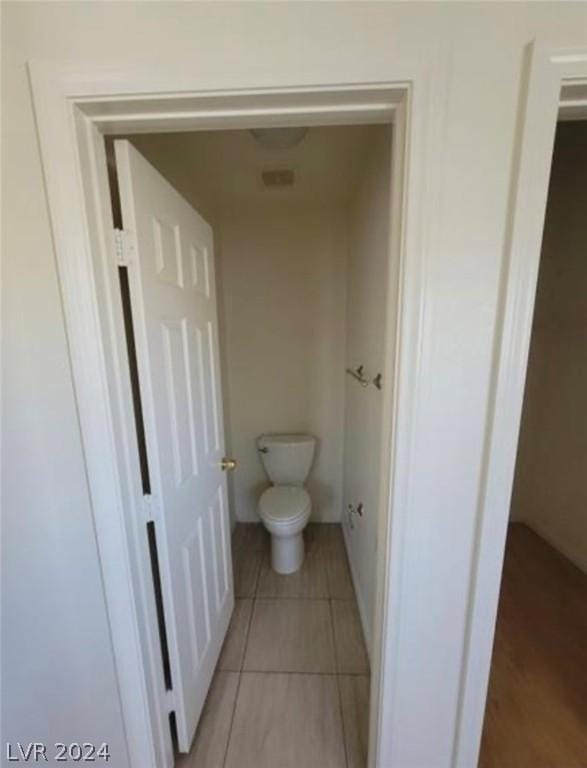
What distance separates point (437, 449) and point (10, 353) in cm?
97

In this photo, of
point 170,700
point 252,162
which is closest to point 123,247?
point 252,162

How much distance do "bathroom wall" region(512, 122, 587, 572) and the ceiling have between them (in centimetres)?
142

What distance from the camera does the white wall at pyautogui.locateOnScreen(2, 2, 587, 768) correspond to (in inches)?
25.0

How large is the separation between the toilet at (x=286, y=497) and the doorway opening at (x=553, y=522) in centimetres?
109

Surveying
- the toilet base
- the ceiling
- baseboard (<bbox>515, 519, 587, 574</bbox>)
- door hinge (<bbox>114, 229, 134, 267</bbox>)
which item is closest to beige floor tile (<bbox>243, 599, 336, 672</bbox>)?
the toilet base

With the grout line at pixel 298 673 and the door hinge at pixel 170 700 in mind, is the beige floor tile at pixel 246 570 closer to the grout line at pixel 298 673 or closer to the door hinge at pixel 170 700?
the grout line at pixel 298 673

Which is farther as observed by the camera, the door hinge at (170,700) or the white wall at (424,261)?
the door hinge at (170,700)

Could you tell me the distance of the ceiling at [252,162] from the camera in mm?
1375

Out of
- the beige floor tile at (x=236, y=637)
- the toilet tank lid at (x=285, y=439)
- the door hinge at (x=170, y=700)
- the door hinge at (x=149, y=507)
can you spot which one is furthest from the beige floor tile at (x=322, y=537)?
the door hinge at (x=149, y=507)

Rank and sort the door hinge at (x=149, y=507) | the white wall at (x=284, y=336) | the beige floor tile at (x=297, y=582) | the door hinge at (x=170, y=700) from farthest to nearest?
the white wall at (x=284, y=336)
the beige floor tile at (x=297, y=582)
the door hinge at (x=170, y=700)
the door hinge at (x=149, y=507)

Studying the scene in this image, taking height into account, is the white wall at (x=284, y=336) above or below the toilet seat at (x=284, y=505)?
above

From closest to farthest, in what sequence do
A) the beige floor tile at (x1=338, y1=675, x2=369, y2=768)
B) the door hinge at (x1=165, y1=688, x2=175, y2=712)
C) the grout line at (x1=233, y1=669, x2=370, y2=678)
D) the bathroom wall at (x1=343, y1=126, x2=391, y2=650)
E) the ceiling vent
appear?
the door hinge at (x1=165, y1=688, x2=175, y2=712), the beige floor tile at (x1=338, y1=675, x2=369, y2=768), the bathroom wall at (x1=343, y1=126, x2=391, y2=650), the grout line at (x1=233, y1=669, x2=370, y2=678), the ceiling vent

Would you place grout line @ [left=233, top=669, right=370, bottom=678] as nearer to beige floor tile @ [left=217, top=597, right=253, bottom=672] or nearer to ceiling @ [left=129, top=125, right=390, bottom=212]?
beige floor tile @ [left=217, top=597, right=253, bottom=672]

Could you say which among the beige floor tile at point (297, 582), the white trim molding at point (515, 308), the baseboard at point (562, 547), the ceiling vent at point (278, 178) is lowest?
the beige floor tile at point (297, 582)
